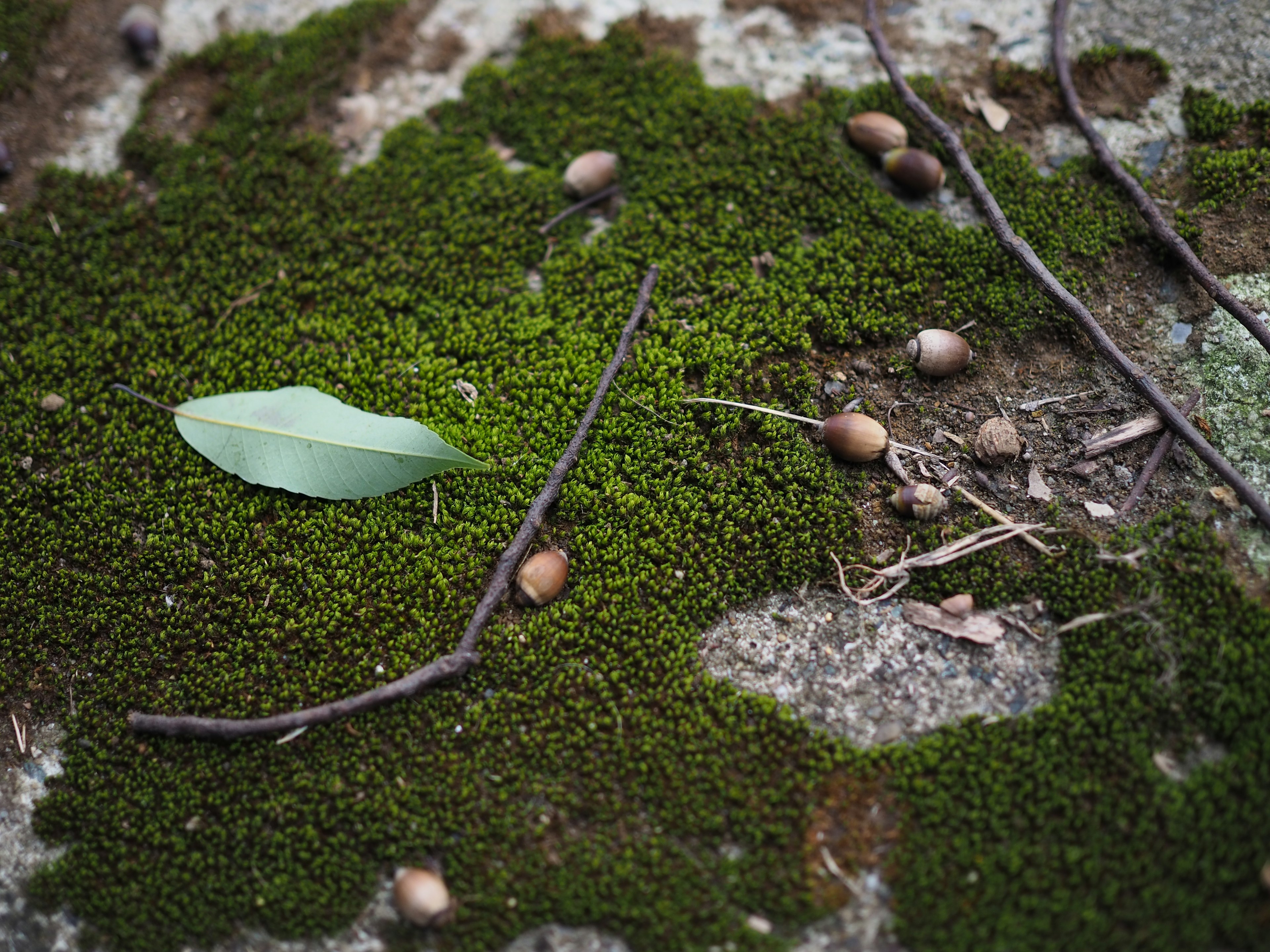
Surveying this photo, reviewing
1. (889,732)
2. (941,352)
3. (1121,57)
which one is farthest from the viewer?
(1121,57)

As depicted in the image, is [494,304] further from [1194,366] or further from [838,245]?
[1194,366]

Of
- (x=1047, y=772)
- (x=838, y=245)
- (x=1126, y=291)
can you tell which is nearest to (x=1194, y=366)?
(x=1126, y=291)

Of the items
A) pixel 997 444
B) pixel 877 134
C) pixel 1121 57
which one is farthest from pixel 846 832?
pixel 1121 57

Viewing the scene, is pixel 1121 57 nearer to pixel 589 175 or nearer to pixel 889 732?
pixel 589 175

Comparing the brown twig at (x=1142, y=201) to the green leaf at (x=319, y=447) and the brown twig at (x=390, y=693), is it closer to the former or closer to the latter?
the brown twig at (x=390, y=693)

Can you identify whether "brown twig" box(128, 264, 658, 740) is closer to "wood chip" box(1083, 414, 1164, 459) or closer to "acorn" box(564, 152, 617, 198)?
"acorn" box(564, 152, 617, 198)

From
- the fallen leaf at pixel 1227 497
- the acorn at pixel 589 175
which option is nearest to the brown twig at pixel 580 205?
the acorn at pixel 589 175

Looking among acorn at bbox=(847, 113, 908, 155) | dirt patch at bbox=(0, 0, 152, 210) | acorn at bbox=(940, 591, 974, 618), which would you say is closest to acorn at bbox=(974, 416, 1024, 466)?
acorn at bbox=(940, 591, 974, 618)
